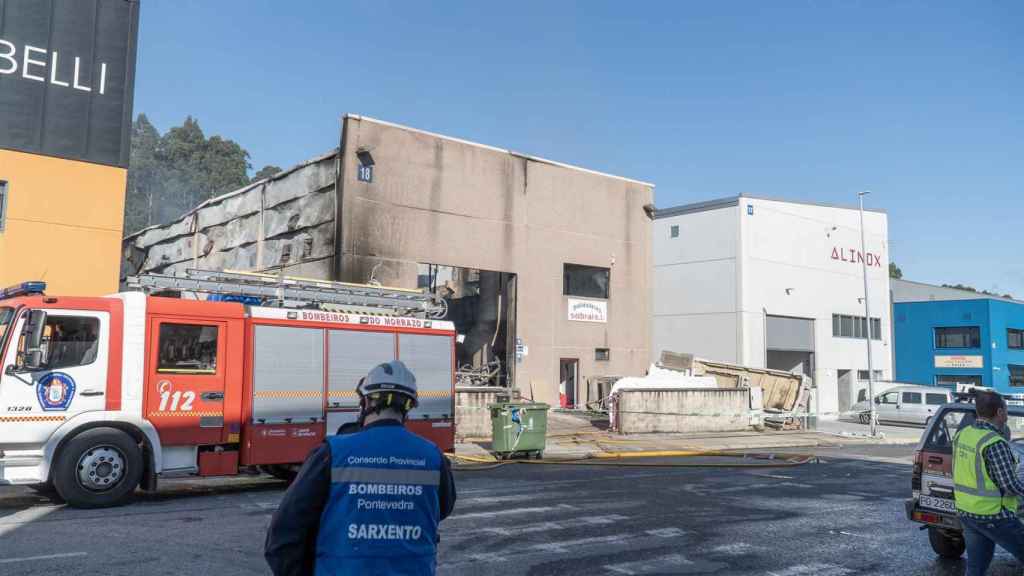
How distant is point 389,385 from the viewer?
322 cm

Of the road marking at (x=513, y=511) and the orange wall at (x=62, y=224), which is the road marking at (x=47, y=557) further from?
the orange wall at (x=62, y=224)

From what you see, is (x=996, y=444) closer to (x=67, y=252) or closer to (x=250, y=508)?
(x=250, y=508)

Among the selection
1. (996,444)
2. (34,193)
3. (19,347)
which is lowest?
(996,444)

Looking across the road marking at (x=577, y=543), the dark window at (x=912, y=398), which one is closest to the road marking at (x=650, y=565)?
the road marking at (x=577, y=543)

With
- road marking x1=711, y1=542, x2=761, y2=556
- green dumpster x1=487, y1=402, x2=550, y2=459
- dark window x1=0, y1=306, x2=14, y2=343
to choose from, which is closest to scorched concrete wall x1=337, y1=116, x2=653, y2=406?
green dumpster x1=487, y1=402, x2=550, y2=459

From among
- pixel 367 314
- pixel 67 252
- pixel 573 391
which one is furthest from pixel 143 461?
pixel 573 391

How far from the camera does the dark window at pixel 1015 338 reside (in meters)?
53.4

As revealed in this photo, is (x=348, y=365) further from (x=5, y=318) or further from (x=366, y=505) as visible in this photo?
(x=366, y=505)

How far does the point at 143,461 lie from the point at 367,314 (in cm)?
418

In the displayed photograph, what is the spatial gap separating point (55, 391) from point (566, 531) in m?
6.45

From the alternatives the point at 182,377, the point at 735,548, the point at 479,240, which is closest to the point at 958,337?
the point at 479,240

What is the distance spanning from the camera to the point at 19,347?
984cm

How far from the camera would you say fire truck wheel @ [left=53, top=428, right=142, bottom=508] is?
9789 millimetres

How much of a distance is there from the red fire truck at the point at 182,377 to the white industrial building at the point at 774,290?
91.6 ft
